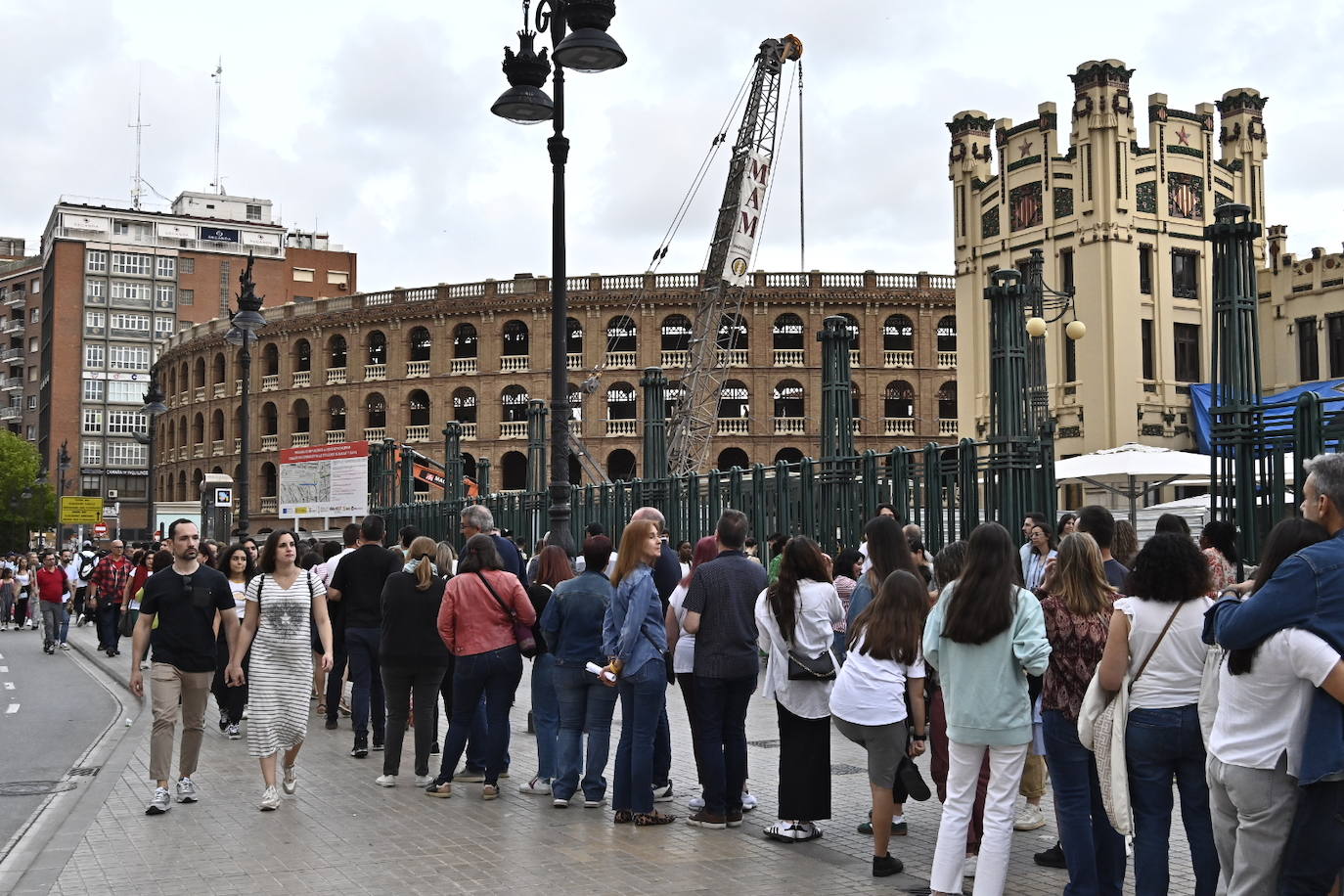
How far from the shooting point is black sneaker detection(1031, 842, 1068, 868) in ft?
23.3

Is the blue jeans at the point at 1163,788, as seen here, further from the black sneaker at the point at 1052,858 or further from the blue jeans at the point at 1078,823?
the black sneaker at the point at 1052,858

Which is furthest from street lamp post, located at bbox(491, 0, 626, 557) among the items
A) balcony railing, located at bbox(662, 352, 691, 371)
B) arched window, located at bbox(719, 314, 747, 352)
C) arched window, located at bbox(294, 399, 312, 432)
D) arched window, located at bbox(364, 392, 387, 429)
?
arched window, located at bbox(294, 399, 312, 432)

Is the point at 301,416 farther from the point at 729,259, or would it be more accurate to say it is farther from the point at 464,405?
the point at 729,259

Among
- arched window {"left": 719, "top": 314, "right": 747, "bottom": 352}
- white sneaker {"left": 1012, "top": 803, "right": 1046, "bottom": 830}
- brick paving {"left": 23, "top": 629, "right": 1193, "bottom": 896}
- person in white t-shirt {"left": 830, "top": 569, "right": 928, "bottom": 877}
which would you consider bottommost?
brick paving {"left": 23, "top": 629, "right": 1193, "bottom": 896}

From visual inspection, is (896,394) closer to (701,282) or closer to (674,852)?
(701,282)

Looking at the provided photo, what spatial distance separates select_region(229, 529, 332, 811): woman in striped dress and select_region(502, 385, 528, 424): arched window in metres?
51.3

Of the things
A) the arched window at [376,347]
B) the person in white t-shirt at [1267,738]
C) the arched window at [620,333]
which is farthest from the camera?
the arched window at [376,347]

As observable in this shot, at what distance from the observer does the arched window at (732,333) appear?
2199 inches

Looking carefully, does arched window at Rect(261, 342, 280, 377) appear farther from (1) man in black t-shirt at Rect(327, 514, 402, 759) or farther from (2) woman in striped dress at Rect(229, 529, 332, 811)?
(2) woman in striped dress at Rect(229, 529, 332, 811)

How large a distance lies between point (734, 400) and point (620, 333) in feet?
19.4

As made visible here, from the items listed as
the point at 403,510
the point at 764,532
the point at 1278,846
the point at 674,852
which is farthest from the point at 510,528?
Result: the point at 1278,846

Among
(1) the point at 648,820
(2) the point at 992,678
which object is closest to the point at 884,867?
(2) the point at 992,678

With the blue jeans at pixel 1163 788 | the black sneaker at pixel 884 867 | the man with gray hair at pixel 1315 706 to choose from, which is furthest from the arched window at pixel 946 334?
the man with gray hair at pixel 1315 706

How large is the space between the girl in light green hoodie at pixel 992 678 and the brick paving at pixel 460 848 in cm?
71
